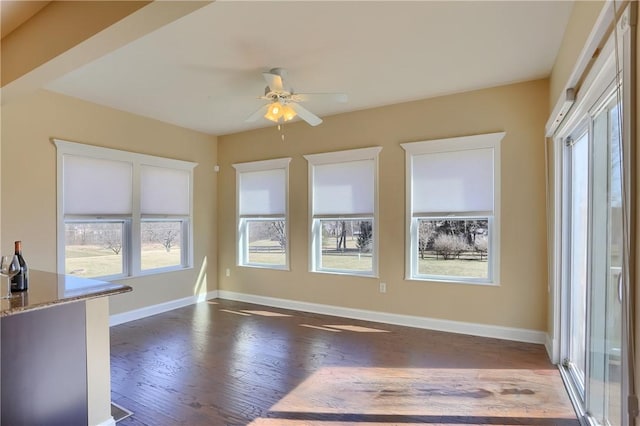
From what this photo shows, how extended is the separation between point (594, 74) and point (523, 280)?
8.45 ft

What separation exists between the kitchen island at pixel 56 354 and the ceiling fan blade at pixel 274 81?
6.64 ft

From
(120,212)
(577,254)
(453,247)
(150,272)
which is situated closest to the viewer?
(577,254)

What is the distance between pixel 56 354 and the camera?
6.68ft

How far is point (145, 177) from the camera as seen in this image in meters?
5.11

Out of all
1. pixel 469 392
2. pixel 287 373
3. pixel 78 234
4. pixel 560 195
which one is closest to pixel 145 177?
pixel 78 234

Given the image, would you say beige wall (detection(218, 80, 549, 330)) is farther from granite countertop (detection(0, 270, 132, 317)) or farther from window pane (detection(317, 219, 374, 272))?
granite countertop (detection(0, 270, 132, 317))

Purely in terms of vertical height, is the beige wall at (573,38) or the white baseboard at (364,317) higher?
the beige wall at (573,38)

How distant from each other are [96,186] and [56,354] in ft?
10.1

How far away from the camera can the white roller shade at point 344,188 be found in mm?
4848

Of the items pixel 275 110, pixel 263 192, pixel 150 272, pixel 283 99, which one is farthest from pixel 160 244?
pixel 283 99

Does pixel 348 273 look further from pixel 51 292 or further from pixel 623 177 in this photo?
pixel 623 177

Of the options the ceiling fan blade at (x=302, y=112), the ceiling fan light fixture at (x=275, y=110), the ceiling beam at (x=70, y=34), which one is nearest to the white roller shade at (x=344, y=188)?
the ceiling fan blade at (x=302, y=112)

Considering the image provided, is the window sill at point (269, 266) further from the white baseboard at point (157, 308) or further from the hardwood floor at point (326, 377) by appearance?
the hardwood floor at point (326, 377)

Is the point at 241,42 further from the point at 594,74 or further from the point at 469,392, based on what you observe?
the point at 469,392
